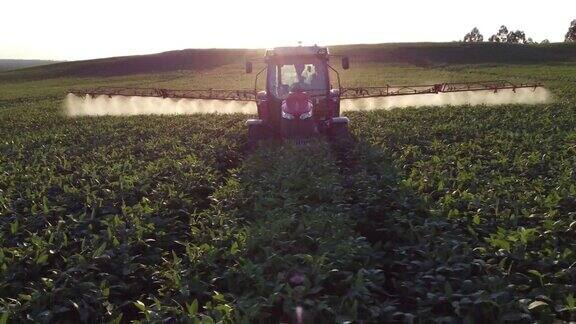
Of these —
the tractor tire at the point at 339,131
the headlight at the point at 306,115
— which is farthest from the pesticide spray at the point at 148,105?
the headlight at the point at 306,115

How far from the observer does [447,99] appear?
23.3 metres

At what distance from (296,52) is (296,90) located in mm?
1317

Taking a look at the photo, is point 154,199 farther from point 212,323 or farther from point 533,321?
point 533,321

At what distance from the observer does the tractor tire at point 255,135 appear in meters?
13.0

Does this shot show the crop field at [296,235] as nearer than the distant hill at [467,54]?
Yes

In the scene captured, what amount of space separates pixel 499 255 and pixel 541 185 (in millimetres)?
2593

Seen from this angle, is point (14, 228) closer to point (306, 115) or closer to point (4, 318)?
point (4, 318)

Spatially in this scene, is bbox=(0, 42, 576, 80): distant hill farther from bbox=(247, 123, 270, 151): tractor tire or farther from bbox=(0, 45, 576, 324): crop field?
bbox=(0, 45, 576, 324): crop field

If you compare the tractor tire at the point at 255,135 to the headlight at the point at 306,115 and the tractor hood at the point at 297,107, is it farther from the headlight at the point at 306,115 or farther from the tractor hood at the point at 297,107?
the headlight at the point at 306,115

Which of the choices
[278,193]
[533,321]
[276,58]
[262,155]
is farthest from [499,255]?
[276,58]

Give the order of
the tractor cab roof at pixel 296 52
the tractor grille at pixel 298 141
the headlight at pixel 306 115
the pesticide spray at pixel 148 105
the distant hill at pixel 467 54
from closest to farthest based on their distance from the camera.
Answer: the tractor grille at pixel 298 141, the headlight at pixel 306 115, the tractor cab roof at pixel 296 52, the pesticide spray at pixel 148 105, the distant hill at pixel 467 54

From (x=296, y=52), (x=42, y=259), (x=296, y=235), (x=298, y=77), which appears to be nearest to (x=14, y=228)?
(x=42, y=259)

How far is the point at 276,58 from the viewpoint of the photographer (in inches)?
536

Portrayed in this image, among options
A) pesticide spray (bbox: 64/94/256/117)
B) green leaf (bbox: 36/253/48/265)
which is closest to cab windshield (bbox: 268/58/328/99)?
pesticide spray (bbox: 64/94/256/117)
